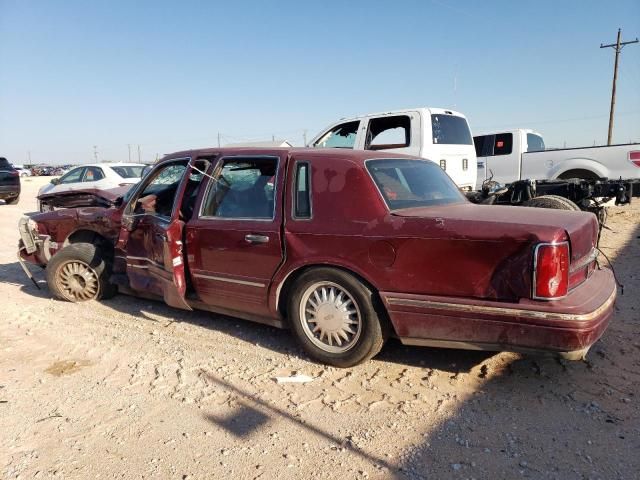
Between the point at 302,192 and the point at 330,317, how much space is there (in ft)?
3.24

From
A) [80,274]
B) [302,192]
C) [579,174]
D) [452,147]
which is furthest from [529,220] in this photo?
[579,174]

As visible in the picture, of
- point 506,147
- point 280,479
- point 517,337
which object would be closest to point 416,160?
point 517,337

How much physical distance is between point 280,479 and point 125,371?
182 centimetres

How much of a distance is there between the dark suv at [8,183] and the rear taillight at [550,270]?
1925cm

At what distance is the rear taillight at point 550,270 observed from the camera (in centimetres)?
275

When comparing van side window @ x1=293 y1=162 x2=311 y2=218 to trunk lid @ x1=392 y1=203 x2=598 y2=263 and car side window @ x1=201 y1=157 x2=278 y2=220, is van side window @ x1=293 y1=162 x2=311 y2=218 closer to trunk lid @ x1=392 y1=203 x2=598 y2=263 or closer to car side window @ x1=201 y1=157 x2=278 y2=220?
car side window @ x1=201 y1=157 x2=278 y2=220

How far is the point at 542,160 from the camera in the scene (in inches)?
441

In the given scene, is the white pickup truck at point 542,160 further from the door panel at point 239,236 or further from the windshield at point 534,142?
the door panel at point 239,236

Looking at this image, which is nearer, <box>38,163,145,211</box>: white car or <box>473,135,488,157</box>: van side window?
<box>38,163,145,211</box>: white car

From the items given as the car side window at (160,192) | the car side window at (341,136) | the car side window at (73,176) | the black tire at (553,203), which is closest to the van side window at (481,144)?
the car side window at (341,136)

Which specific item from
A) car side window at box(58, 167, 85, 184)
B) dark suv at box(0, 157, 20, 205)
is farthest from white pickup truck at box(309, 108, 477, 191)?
dark suv at box(0, 157, 20, 205)

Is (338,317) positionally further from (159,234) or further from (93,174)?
(93,174)

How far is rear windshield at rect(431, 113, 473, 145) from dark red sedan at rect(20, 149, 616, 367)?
3913 mm

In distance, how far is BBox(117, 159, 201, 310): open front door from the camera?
166 inches
